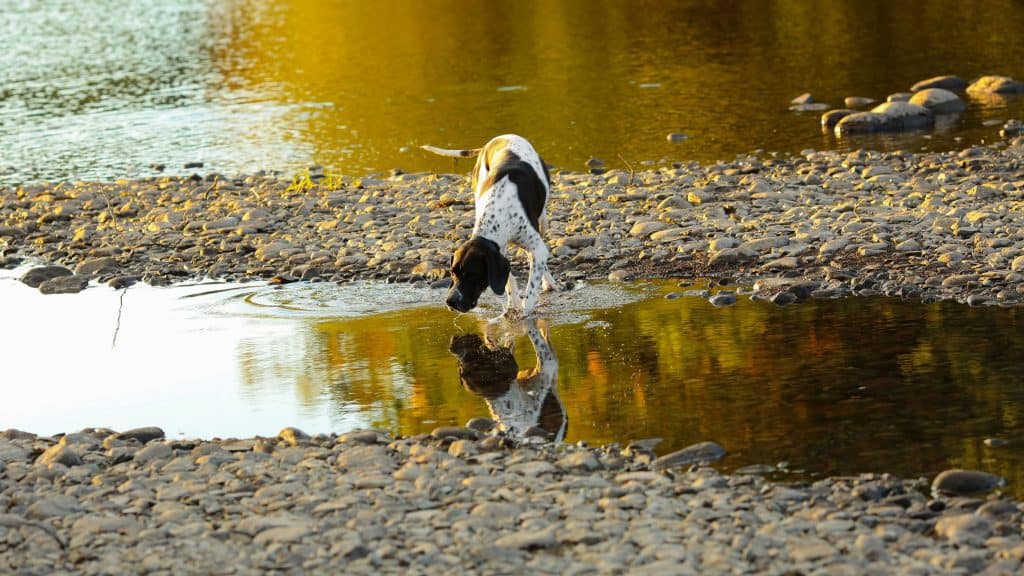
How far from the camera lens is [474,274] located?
990cm

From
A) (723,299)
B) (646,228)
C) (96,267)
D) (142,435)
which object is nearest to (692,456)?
(142,435)

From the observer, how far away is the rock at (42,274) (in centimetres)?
1291

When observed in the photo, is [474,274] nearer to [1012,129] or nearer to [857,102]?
[1012,129]

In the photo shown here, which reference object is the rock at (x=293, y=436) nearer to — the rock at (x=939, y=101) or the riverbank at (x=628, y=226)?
the riverbank at (x=628, y=226)

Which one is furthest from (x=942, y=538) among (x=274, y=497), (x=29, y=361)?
(x=29, y=361)

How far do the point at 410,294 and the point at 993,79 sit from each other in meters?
12.3

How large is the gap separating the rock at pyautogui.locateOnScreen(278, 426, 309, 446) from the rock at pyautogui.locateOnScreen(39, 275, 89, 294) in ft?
17.4

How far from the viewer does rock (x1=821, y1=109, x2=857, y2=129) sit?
18.3 m

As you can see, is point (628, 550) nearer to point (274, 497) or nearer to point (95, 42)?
point (274, 497)

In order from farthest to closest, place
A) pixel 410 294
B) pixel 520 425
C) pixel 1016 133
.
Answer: pixel 1016 133, pixel 410 294, pixel 520 425

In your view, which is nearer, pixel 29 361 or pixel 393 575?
pixel 393 575

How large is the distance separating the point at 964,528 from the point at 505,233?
194 inches

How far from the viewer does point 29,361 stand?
1055 cm

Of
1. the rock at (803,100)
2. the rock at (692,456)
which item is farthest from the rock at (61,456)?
the rock at (803,100)
